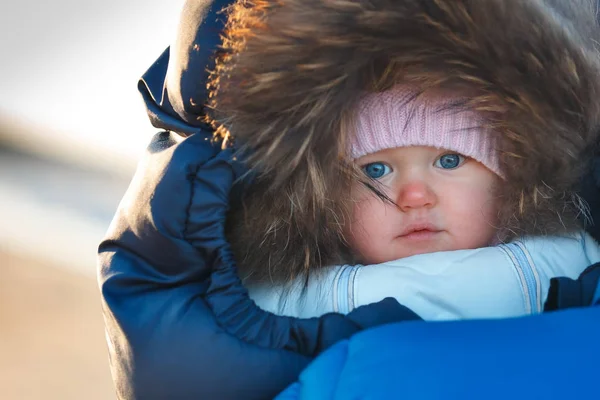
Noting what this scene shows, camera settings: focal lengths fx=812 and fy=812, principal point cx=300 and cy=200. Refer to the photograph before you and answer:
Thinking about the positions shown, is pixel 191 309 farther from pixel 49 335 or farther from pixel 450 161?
pixel 49 335

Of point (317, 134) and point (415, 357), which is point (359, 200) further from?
point (415, 357)

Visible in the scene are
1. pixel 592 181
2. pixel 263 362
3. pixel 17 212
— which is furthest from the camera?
pixel 17 212

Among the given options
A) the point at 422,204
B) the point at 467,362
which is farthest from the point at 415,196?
the point at 467,362

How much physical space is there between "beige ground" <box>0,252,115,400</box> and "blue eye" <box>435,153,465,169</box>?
130 cm

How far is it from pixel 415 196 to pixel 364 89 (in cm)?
14

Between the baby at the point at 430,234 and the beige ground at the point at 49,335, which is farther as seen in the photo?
the beige ground at the point at 49,335

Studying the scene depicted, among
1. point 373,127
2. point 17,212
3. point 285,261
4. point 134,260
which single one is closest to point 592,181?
point 373,127

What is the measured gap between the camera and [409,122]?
3.10 feet

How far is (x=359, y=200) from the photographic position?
98 cm

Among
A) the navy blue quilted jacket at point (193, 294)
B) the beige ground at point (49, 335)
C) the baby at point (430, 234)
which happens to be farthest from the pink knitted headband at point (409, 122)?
→ the beige ground at point (49, 335)

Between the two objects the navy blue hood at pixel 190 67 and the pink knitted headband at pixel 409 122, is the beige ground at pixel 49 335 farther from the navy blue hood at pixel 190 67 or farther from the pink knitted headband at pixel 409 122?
the pink knitted headband at pixel 409 122

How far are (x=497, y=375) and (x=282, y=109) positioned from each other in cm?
37

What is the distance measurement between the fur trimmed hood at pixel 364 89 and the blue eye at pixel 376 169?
1.4 inches

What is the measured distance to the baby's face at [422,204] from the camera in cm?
96
